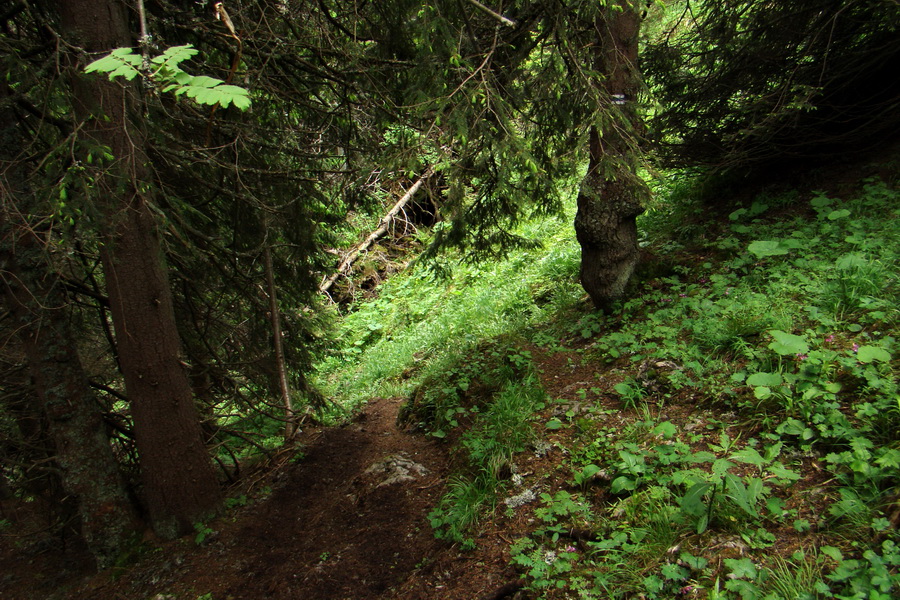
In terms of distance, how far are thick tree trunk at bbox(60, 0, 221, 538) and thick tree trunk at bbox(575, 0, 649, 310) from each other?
3.68 meters

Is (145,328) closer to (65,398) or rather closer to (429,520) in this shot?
(65,398)

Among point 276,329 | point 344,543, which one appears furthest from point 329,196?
point 344,543

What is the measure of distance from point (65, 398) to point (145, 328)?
2.73ft

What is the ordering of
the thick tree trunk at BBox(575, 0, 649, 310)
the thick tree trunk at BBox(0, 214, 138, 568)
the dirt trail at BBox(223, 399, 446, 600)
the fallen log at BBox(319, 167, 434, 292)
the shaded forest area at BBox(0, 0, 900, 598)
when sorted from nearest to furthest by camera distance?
the shaded forest area at BBox(0, 0, 900, 598) → the dirt trail at BBox(223, 399, 446, 600) → the thick tree trunk at BBox(0, 214, 138, 568) → the thick tree trunk at BBox(575, 0, 649, 310) → the fallen log at BBox(319, 167, 434, 292)

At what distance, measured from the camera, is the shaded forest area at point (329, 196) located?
3230 mm

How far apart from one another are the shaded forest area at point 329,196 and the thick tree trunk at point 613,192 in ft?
0.10

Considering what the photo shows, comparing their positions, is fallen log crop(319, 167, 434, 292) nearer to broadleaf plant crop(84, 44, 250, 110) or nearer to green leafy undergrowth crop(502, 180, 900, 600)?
green leafy undergrowth crop(502, 180, 900, 600)

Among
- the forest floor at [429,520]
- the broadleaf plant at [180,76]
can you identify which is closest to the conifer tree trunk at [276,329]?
the forest floor at [429,520]

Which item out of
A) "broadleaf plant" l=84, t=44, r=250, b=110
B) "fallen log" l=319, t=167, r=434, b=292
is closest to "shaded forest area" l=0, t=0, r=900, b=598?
"broadleaf plant" l=84, t=44, r=250, b=110

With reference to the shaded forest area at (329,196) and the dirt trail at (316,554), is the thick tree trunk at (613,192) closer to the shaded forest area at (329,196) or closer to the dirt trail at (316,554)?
the shaded forest area at (329,196)

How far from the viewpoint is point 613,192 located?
4891mm

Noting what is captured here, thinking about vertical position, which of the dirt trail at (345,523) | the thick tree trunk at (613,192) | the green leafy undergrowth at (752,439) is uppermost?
the thick tree trunk at (613,192)

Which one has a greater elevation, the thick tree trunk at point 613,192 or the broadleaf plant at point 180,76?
the broadleaf plant at point 180,76

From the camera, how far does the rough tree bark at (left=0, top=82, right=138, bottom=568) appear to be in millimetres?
3479
